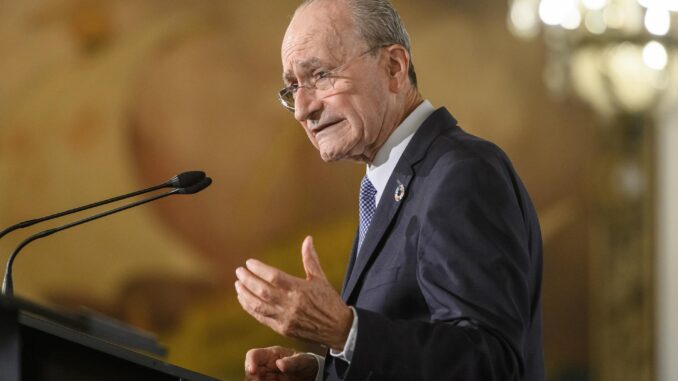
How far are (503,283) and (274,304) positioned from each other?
52 centimetres

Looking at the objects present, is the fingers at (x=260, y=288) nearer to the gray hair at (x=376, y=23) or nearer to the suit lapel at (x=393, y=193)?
the suit lapel at (x=393, y=193)

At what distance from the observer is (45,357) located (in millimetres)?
2111

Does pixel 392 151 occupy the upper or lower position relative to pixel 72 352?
upper

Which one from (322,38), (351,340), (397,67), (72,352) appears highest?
(322,38)

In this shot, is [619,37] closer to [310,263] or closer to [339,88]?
[339,88]

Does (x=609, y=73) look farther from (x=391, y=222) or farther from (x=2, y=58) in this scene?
(x=391, y=222)

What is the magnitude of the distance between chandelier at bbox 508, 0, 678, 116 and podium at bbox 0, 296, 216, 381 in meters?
5.33

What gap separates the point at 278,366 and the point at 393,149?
2.21 ft

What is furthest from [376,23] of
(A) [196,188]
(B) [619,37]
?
(B) [619,37]

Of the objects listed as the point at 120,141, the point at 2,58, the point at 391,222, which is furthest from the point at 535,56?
the point at 391,222

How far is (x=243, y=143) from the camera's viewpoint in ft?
23.8

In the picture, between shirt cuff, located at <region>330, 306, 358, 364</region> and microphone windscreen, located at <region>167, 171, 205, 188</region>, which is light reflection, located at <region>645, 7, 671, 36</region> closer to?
microphone windscreen, located at <region>167, 171, 205, 188</region>

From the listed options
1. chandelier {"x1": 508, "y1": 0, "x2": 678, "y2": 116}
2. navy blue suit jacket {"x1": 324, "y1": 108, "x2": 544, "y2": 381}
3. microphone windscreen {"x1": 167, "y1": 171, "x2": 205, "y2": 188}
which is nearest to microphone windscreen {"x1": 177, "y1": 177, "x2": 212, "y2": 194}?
microphone windscreen {"x1": 167, "y1": 171, "x2": 205, "y2": 188}

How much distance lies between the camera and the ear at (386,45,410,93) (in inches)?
116
